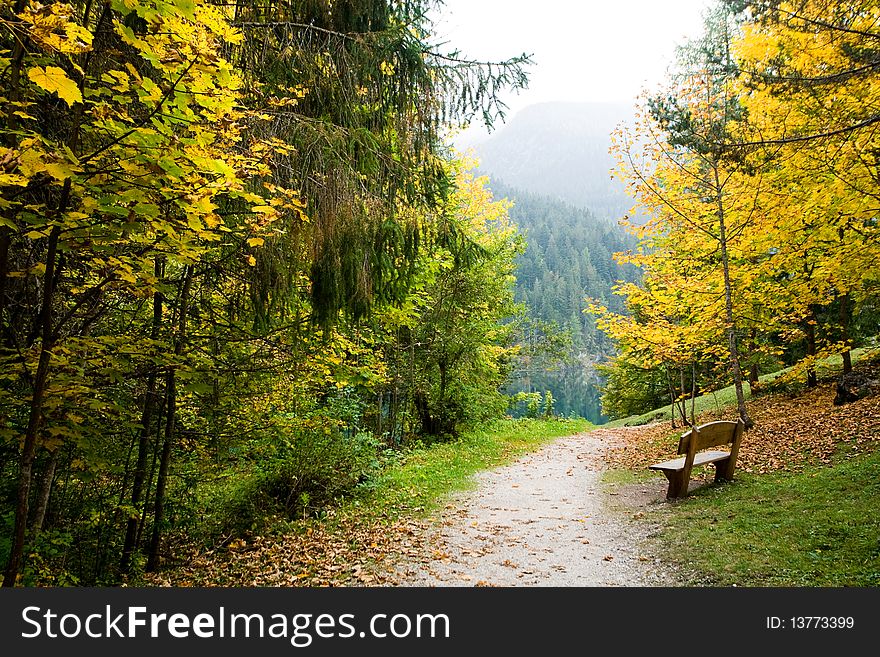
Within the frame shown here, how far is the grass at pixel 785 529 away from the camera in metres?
4.02

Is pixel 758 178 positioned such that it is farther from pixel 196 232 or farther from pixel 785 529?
pixel 196 232

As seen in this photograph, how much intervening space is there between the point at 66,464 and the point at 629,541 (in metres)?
6.28

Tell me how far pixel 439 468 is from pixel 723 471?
208 inches

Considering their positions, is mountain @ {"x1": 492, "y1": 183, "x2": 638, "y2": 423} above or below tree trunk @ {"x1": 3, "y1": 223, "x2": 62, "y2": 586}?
above

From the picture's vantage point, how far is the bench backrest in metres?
6.61

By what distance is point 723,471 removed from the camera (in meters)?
7.12

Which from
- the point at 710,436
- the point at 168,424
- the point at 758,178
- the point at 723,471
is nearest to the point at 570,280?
the point at 758,178

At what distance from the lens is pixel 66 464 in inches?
217

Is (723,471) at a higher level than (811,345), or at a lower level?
lower

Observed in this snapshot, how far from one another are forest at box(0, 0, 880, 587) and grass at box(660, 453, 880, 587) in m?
3.18

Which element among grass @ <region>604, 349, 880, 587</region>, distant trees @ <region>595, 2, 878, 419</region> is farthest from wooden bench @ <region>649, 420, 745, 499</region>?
distant trees @ <region>595, 2, 878, 419</region>

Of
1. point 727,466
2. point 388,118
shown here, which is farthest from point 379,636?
point 727,466

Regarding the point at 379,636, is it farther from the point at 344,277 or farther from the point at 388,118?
the point at 388,118

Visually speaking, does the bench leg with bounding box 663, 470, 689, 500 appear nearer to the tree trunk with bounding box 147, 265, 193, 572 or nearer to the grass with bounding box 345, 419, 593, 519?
the grass with bounding box 345, 419, 593, 519
